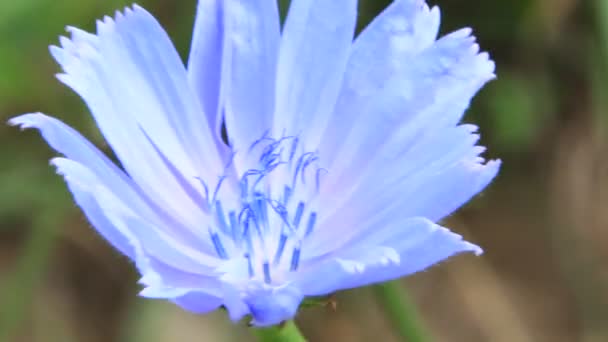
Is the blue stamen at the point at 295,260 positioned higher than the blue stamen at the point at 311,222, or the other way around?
the blue stamen at the point at 311,222

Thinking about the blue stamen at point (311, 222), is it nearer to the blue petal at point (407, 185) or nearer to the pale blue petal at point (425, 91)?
the blue petal at point (407, 185)

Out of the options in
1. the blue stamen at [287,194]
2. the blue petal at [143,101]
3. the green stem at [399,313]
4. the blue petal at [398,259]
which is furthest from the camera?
the green stem at [399,313]

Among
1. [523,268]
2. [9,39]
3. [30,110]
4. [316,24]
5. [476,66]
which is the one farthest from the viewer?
[523,268]

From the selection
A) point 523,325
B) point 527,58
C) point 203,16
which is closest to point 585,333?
point 523,325

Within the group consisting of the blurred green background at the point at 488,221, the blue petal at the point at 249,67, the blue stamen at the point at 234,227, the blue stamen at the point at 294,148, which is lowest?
the blurred green background at the point at 488,221

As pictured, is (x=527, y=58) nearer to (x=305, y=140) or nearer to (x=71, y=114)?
(x=71, y=114)

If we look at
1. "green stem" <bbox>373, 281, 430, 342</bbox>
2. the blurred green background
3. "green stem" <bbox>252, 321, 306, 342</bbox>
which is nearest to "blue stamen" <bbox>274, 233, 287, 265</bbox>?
"green stem" <bbox>252, 321, 306, 342</bbox>

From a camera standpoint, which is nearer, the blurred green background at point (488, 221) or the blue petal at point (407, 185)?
the blue petal at point (407, 185)

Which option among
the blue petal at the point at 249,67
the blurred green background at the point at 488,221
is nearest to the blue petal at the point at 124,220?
the blue petal at the point at 249,67
